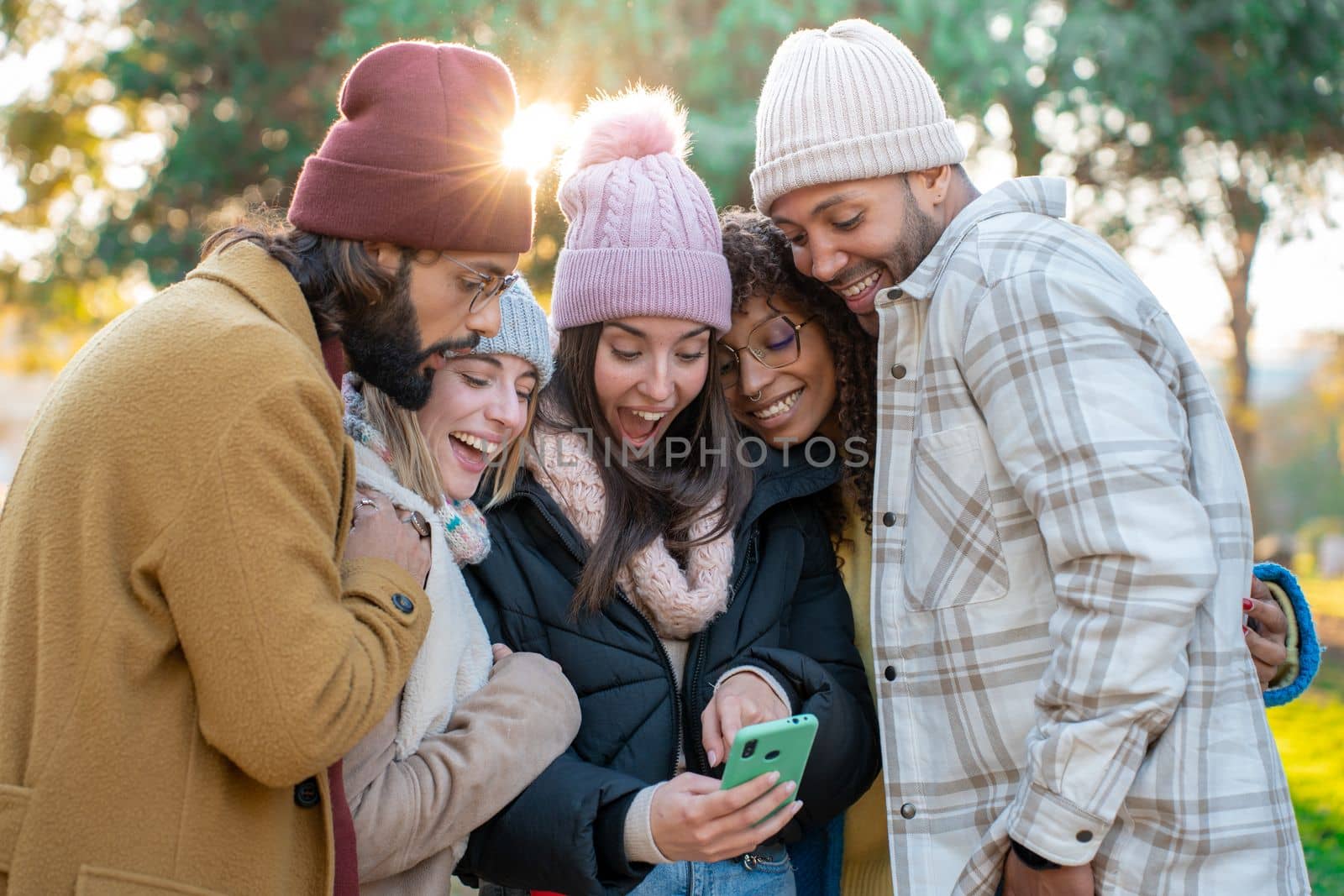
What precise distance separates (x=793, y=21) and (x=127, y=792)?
504 cm

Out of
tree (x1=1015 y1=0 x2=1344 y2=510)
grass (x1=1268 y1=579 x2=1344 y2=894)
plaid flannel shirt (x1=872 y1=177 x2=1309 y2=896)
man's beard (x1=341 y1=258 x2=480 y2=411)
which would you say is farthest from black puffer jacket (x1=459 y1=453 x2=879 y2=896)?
tree (x1=1015 y1=0 x2=1344 y2=510)

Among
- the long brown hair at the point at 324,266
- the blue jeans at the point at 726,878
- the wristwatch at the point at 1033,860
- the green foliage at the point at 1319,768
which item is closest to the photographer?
the long brown hair at the point at 324,266

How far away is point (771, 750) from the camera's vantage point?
240cm

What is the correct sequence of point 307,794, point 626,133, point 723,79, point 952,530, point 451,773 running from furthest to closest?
point 723,79 → point 626,133 → point 952,530 → point 451,773 → point 307,794

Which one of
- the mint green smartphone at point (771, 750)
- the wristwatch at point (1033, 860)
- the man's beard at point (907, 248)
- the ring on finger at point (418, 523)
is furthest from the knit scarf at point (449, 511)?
the wristwatch at point (1033, 860)

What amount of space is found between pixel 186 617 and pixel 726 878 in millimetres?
1595

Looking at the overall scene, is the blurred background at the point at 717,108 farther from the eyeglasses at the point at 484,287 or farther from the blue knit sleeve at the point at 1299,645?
the blue knit sleeve at the point at 1299,645

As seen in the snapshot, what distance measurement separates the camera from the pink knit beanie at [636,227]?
3221 millimetres

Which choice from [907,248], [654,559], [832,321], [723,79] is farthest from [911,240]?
[723,79]

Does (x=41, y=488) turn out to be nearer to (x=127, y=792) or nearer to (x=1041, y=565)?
(x=127, y=792)

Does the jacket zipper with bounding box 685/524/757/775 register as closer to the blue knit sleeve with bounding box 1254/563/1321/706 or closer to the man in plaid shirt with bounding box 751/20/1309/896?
the man in plaid shirt with bounding box 751/20/1309/896

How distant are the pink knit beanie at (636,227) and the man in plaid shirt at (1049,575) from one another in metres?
0.44

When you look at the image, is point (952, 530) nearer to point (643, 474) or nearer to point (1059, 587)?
point (1059, 587)

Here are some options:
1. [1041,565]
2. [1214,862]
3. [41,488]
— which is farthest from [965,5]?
[41,488]
